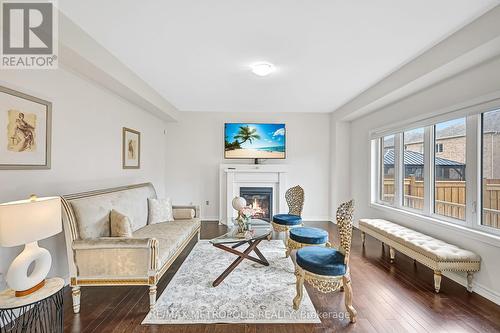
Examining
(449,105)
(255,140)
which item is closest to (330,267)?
(449,105)

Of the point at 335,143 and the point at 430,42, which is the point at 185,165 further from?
the point at 430,42

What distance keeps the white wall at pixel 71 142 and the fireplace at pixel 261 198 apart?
2614mm

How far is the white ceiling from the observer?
78.4 inches

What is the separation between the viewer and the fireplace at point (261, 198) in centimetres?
565

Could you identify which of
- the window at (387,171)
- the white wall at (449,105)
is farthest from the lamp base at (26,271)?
the window at (387,171)

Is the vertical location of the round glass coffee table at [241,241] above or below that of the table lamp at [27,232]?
below

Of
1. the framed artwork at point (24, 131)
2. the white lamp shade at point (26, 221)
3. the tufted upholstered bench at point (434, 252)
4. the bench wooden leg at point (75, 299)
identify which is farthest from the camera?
the tufted upholstered bench at point (434, 252)

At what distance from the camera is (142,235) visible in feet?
10.00

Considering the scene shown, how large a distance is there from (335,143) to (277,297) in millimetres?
4224

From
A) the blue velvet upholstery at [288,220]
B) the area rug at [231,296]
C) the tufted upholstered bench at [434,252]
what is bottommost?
the area rug at [231,296]

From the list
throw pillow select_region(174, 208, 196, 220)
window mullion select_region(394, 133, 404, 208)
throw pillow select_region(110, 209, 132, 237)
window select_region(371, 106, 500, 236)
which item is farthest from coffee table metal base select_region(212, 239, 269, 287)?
window mullion select_region(394, 133, 404, 208)

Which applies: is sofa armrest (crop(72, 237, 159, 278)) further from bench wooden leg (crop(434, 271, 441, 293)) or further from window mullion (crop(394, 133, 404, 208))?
window mullion (crop(394, 133, 404, 208))

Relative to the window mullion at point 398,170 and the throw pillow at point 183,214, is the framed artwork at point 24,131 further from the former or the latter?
the window mullion at point 398,170

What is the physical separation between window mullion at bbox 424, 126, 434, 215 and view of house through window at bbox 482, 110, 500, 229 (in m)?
0.73
